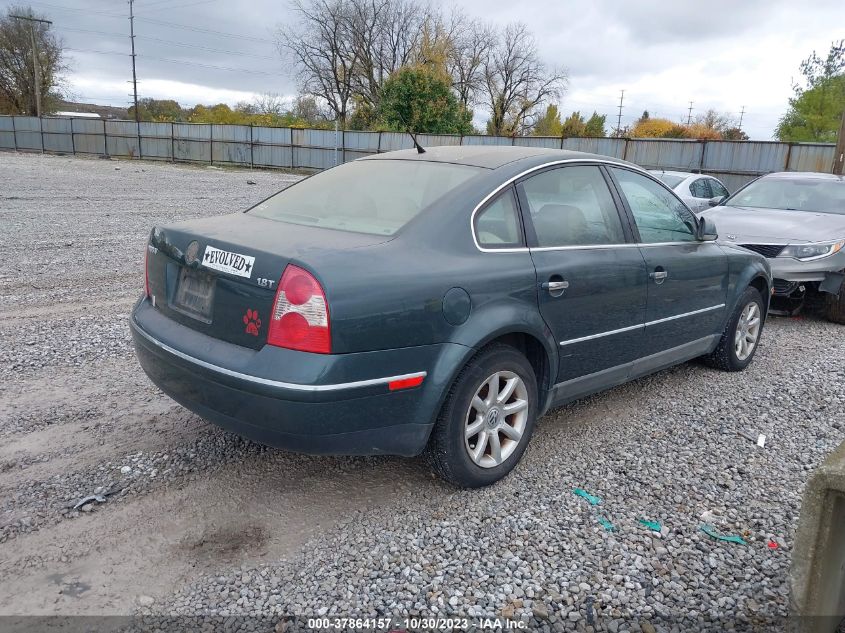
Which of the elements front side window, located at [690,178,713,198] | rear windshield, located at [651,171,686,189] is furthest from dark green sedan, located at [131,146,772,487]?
front side window, located at [690,178,713,198]

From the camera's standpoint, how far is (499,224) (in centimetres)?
337

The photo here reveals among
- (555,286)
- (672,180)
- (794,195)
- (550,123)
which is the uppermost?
(550,123)

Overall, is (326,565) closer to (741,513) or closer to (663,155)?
(741,513)

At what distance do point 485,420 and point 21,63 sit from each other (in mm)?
62560

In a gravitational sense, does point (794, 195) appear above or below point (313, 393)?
above

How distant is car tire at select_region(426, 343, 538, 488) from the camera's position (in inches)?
121

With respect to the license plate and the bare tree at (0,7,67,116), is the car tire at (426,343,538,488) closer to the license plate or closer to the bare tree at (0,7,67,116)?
the license plate

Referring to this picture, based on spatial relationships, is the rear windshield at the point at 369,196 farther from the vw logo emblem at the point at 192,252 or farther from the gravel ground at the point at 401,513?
the gravel ground at the point at 401,513

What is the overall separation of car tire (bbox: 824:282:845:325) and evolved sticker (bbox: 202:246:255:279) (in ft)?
21.9

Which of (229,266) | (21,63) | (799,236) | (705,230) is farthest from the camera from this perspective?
(21,63)

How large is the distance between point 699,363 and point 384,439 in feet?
11.7

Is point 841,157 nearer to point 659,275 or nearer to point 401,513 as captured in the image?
point 659,275

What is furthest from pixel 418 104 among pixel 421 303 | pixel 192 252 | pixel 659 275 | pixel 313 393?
pixel 313 393

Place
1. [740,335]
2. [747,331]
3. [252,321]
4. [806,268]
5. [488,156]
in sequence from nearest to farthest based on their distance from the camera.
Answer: [252,321], [488,156], [740,335], [747,331], [806,268]
